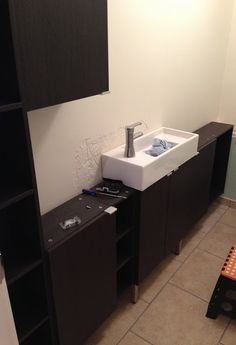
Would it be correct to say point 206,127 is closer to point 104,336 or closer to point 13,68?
point 104,336

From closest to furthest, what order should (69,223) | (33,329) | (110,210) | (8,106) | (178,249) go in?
(8,106) < (33,329) < (69,223) < (110,210) < (178,249)

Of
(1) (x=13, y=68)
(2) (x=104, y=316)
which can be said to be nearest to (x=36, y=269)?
(2) (x=104, y=316)

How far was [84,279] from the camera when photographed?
4.83 feet

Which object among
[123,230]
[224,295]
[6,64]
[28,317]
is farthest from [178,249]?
[6,64]

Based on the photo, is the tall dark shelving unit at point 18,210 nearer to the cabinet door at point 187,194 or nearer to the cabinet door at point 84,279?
the cabinet door at point 84,279

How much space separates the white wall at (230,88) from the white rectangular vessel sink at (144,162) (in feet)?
3.42

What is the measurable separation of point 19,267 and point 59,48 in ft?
2.64

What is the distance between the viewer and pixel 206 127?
279 cm

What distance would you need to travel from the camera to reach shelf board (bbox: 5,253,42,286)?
1.12 metres

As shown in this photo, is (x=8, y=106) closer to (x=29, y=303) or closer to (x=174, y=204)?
(x=29, y=303)

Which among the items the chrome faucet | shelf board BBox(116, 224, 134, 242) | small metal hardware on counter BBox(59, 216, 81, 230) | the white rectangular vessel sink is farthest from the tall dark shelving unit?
the chrome faucet

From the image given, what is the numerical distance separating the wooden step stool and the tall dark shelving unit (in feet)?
3.34

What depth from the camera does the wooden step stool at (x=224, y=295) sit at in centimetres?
186

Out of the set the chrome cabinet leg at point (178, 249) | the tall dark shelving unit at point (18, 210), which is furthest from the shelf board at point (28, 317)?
the chrome cabinet leg at point (178, 249)
